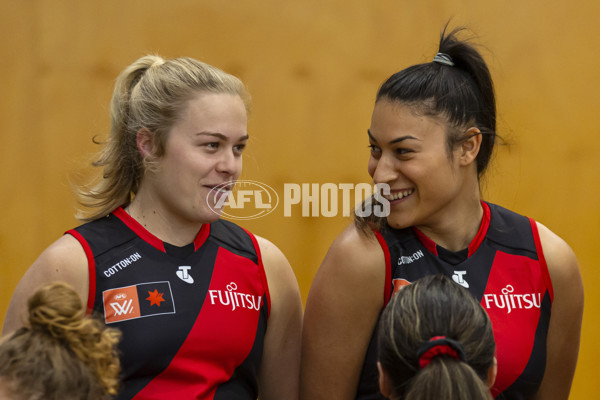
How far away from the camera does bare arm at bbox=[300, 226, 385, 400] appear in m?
1.77

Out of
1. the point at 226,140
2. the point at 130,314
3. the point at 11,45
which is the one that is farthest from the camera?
the point at 11,45

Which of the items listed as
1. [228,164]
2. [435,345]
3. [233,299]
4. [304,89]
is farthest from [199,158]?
[304,89]

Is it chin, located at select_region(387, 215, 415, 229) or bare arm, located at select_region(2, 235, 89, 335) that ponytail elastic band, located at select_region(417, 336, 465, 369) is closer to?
chin, located at select_region(387, 215, 415, 229)

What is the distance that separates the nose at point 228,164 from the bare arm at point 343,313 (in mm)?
304

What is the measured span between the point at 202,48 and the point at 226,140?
114 cm


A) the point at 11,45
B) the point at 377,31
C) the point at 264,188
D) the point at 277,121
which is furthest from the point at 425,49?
the point at 11,45

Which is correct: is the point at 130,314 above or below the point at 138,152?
below

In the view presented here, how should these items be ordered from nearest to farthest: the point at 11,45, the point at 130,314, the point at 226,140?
1. the point at 130,314
2. the point at 226,140
3. the point at 11,45

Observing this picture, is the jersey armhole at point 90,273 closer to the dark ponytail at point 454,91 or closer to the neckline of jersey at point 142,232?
the neckline of jersey at point 142,232

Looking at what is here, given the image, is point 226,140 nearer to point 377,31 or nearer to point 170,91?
point 170,91

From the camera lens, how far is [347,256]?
1.78 m

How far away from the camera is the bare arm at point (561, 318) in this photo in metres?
1.86

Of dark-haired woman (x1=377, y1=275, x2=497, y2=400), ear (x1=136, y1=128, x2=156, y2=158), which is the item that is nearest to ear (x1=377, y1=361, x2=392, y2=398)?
dark-haired woman (x1=377, y1=275, x2=497, y2=400)

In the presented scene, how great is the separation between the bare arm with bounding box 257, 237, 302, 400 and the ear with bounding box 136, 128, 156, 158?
0.35m
